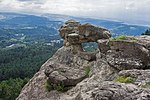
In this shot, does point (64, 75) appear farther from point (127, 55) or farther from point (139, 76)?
point (139, 76)

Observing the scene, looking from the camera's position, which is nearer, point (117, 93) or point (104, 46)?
point (117, 93)

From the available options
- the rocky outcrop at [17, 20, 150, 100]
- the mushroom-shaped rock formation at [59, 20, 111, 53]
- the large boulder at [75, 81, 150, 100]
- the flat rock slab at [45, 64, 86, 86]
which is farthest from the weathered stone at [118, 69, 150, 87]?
the mushroom-shaped rock formation at [59, 20, 111, 53]

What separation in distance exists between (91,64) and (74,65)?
6.77ft

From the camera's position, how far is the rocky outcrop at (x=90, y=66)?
2397cm

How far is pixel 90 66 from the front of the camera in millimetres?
29531

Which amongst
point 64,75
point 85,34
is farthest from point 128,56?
point 85,34

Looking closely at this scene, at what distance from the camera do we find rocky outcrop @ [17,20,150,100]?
23969 mm

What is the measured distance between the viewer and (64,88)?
26672 millimetres

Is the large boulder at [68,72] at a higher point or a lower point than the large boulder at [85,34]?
lower

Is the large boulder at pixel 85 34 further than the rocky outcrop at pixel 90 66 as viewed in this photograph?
Yes

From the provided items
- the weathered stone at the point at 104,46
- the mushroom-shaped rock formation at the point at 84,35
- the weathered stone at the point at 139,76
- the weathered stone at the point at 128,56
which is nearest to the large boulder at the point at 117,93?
the weathered stone at the point at 139,76

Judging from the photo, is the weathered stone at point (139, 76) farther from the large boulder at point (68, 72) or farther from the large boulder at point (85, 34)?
the large boulder at point (85, 34)

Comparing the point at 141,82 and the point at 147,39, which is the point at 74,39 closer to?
the point at 147,39

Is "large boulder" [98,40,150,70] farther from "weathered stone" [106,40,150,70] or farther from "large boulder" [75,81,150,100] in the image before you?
"large boulder" [75,81,150,100]
